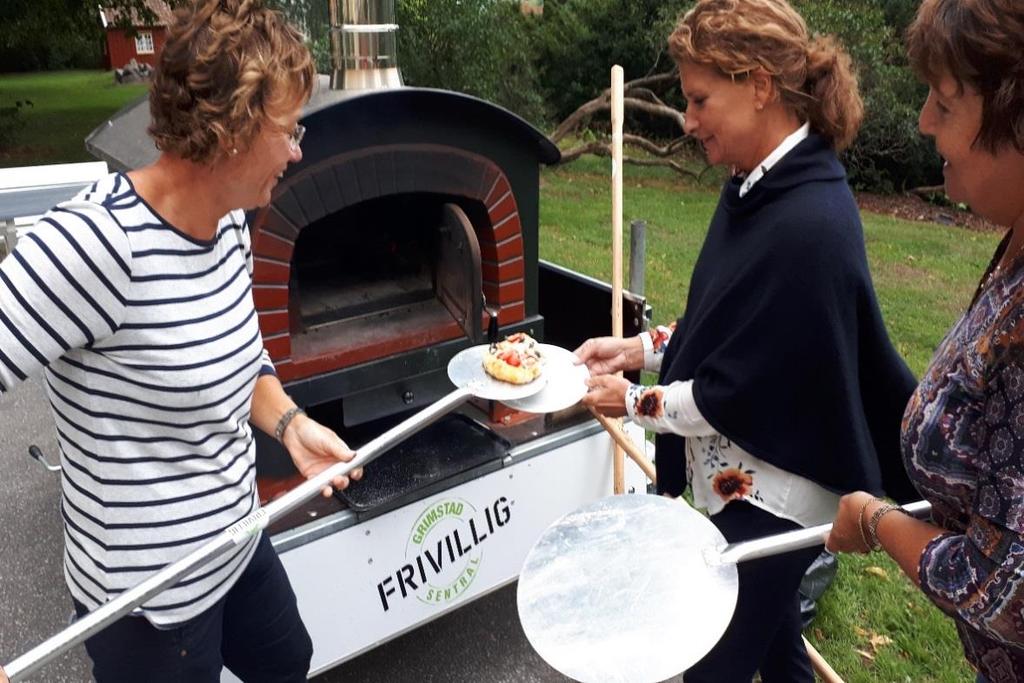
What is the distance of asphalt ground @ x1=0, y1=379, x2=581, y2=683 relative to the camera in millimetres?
2691

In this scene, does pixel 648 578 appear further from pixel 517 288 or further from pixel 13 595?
pixel 13 595

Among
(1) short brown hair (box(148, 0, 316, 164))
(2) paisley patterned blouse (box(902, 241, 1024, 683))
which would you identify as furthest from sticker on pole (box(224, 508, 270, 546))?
(2) paisley patterned blouse (box(902, 241, 1024, 683))

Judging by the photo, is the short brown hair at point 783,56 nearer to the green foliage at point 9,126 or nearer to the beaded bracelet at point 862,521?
the beaded bracelet at point 862,521

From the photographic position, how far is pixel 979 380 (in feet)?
3.61

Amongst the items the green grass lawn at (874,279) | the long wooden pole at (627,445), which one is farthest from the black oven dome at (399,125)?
the green grass lawn at (874,279)

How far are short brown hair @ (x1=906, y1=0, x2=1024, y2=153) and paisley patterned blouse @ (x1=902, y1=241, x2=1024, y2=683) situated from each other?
19 cm

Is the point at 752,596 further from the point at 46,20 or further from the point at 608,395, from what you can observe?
the point at 46,20

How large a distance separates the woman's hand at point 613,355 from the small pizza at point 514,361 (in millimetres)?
155

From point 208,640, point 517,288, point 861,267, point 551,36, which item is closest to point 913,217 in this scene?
point 551,36

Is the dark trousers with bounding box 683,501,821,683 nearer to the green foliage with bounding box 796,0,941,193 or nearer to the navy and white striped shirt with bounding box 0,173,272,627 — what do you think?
the navy and white striped shirt with bounding box 0,173,272,627

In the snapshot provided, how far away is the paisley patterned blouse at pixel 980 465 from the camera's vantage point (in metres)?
1.04

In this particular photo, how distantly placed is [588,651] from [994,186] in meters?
0.98

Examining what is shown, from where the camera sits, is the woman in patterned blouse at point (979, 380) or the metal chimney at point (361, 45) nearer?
the woman in patterned blouse at point (979, 380)

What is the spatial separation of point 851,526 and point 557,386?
107 cm
